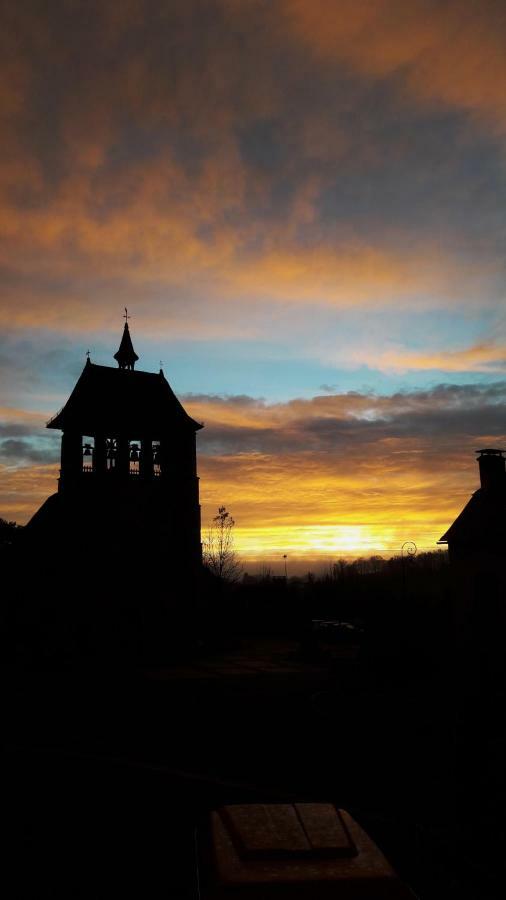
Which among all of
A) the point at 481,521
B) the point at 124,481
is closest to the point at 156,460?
the point at 124,481

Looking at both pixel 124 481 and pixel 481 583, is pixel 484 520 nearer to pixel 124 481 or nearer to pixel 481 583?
pixel 481 583

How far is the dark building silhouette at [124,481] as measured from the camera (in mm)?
34188

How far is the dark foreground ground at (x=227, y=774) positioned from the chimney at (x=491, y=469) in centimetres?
1074

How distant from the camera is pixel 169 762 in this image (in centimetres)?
1376

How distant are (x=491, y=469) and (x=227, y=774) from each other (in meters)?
22.0

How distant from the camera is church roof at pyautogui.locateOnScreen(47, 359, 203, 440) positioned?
34.8 metres

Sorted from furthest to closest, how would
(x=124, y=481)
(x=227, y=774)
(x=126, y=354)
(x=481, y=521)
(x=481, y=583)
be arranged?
(x=126, y=354), (x=124, y=481), (x=481, y=521), (x=481, y=583), (x=227, y=774)

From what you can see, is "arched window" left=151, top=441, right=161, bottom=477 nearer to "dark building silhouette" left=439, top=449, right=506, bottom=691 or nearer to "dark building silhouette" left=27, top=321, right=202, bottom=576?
"dark building silhouette" left=27, top=321, right=202, bottom=576

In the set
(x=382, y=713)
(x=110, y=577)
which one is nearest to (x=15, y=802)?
(x=382, y=713)

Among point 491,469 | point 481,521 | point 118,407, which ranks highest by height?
point 118,407

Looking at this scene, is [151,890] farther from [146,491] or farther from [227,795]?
[146,491]

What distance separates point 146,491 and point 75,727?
18376 mm

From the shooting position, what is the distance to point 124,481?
113 feet

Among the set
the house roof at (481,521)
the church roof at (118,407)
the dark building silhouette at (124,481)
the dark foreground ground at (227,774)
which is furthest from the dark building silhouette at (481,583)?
the church roof at (118,407)
